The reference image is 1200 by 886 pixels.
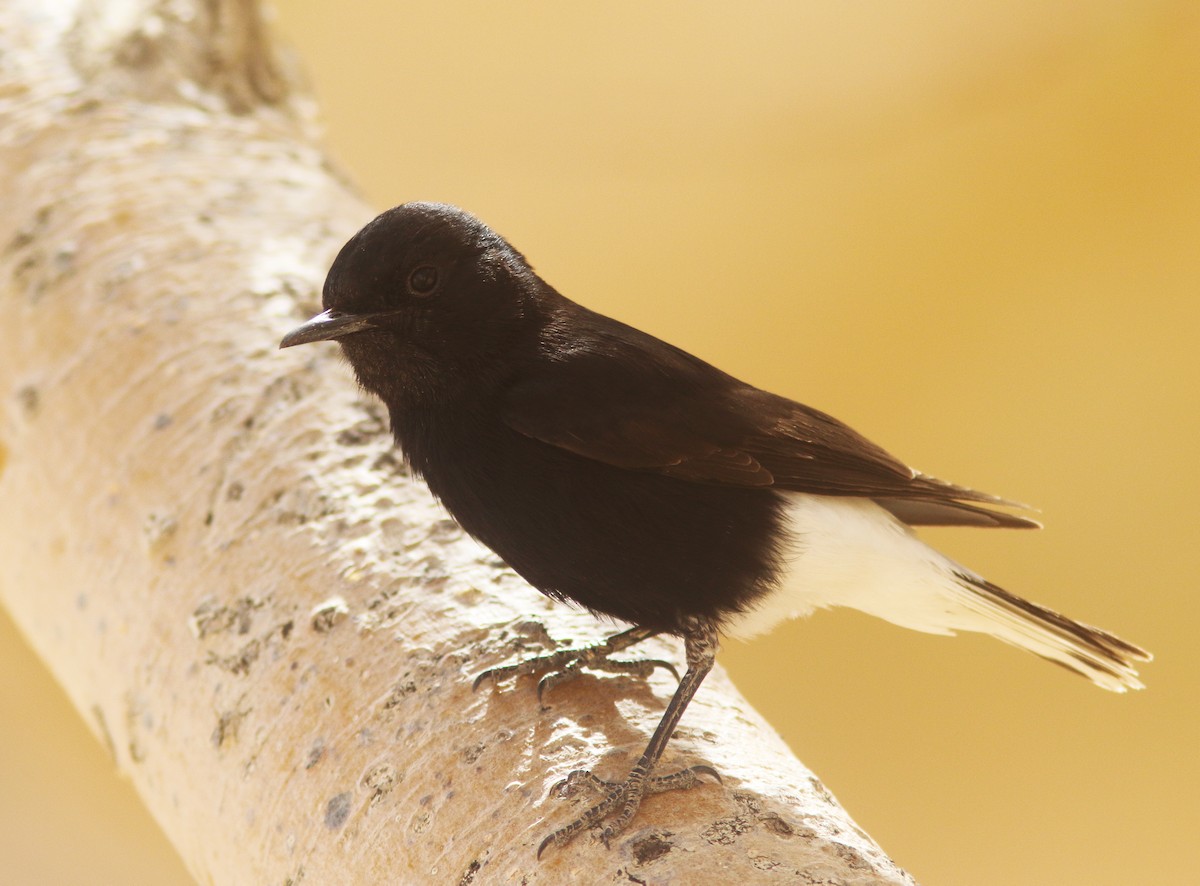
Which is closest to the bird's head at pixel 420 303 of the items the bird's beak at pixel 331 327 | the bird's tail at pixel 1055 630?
the bird's beak at pixel 331 327

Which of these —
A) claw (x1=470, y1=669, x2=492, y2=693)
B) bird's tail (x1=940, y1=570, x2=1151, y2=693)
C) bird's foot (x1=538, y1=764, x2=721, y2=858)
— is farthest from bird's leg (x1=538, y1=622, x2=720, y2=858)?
bird's tail (x1=940, y1=570, x2=1151, y2=693)

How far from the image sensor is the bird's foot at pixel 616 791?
1579mm

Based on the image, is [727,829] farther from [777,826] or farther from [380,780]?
[380,780]

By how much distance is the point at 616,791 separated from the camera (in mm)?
1627

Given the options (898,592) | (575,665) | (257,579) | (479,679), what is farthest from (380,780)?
(898,592)

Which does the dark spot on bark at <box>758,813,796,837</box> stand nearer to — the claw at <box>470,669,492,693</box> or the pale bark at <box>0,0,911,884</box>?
the pale bark at <box>0,0,911,884</box>

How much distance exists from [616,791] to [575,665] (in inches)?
12.0

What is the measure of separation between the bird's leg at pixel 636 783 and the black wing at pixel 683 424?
0.35 metres

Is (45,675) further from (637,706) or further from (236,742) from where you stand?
(637,706)

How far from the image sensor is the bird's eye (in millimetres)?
1880

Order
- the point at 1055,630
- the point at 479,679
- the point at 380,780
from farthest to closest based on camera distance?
the point at 1055,630
the point at 479,679
the point at 380,780

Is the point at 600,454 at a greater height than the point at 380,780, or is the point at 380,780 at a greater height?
the point at 600,454

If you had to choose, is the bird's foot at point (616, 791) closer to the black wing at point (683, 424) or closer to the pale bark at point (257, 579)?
the pale bark at point (257, 579)

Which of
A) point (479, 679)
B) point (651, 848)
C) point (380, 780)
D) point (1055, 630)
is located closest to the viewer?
point (651, 848)
